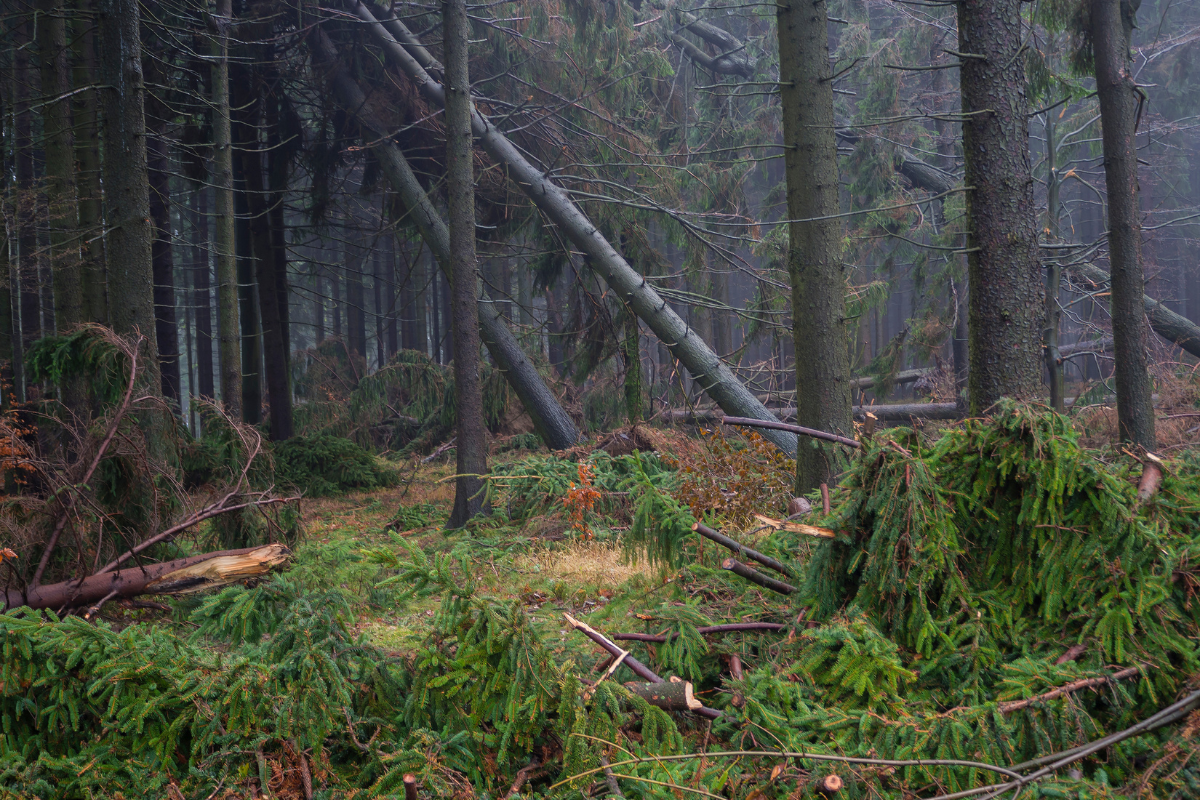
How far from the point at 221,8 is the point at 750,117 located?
1444 cm

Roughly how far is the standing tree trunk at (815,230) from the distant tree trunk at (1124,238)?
10.8ft

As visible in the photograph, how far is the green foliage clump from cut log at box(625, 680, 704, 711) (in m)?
9.61

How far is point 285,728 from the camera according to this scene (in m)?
2.90

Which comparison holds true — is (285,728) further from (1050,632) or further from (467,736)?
(1050,632)

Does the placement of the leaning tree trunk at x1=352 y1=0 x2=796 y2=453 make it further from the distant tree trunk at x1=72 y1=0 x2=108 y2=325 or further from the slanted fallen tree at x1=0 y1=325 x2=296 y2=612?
the slanted fallen tree at x1=0 y1=325 x2=296 y2=612

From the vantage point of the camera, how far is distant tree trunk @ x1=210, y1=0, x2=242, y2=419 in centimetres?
1104

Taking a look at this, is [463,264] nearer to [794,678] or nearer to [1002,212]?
[1002,212]

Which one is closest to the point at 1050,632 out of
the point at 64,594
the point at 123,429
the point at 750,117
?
the point at 64,594

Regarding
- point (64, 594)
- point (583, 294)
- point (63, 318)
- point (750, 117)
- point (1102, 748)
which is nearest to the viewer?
point (1102, 748)

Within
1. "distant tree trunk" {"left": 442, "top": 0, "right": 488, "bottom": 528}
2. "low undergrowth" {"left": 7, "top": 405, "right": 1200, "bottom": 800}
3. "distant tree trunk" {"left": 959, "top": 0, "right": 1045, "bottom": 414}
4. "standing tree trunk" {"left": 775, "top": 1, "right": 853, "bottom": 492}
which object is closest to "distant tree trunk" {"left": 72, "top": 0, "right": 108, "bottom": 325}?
"distant tree trunk" {"left": 442, "top": 0, "right": 488, "bottom": 528}

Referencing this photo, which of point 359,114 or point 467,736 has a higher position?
point 359,114

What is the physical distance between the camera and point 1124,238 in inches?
308

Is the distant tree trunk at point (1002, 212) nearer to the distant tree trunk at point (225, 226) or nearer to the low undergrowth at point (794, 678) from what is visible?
the low undergrowth at point (794, 678)

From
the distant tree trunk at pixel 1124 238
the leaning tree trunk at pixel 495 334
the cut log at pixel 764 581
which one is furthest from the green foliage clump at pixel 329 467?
the distant tree trunk at pixel 1124 238
